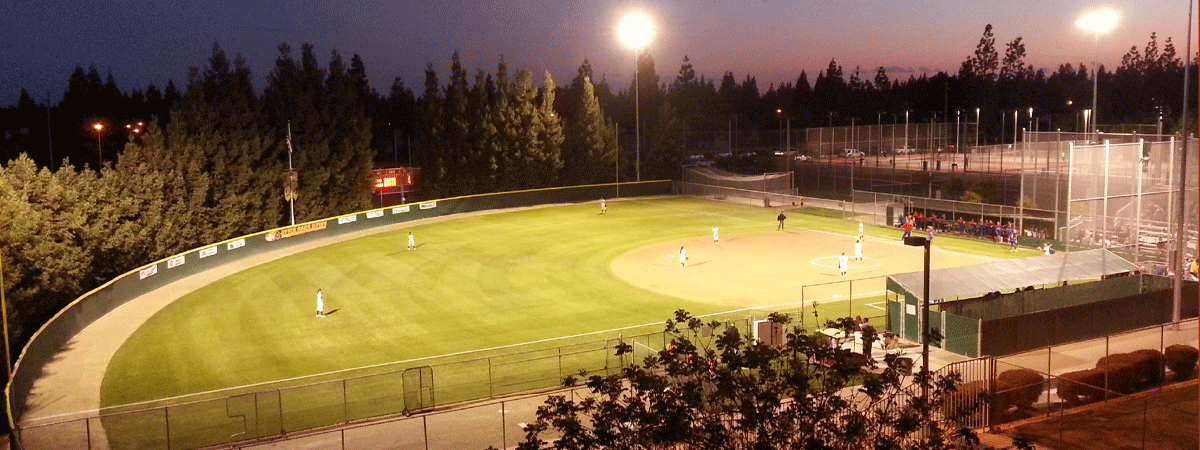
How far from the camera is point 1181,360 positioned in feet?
78.0

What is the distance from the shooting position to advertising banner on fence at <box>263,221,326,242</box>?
53500mm

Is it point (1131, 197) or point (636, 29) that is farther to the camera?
point (636, 29)

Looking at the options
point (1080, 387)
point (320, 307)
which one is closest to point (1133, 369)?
point (1080, 387)

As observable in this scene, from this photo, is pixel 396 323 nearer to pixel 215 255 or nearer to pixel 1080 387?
pixel 215 255

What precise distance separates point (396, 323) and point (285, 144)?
115ft

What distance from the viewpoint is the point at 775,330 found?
24.9 metres

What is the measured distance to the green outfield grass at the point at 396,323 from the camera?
27234 millimetres

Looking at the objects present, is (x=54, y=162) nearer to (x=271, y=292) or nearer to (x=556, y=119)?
(x=556, y=119)

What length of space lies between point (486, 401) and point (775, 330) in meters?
8.56

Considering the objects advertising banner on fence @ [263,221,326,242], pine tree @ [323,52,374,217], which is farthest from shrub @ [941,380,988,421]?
pine tree @ [323,52,374,217]

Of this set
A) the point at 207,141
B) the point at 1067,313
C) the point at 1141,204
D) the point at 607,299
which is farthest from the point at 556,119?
the point at 1067,313

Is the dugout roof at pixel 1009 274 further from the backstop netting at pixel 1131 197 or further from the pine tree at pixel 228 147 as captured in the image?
the pine tree at pixel 228 147

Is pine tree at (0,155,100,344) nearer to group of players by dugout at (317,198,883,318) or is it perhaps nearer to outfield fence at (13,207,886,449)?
outfield fence at (13,207,886,449)

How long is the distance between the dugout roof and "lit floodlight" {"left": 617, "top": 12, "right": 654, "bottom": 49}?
129 feet
